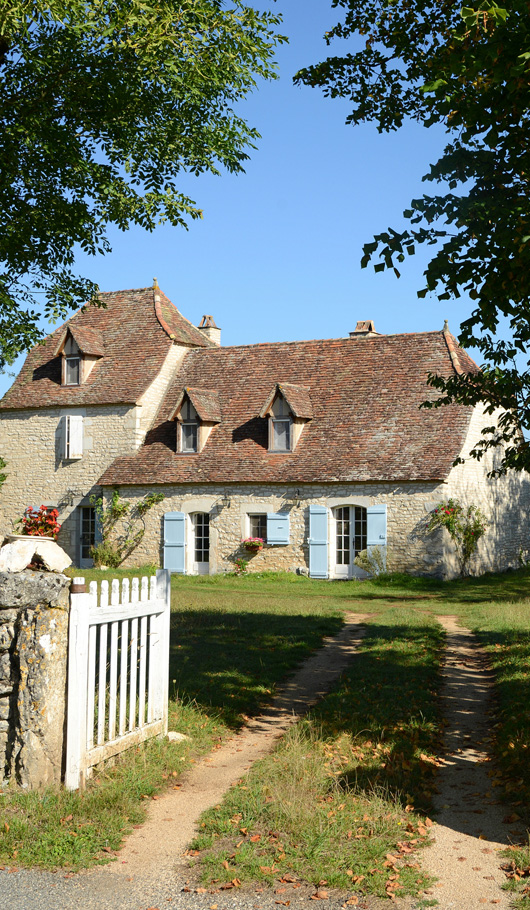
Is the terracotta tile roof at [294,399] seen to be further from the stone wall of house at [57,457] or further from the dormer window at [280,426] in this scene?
the stone wall of house at [57,457]

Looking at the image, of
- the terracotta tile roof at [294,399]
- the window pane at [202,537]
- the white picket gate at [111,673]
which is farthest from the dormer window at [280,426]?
the white picket gate at [111,673]

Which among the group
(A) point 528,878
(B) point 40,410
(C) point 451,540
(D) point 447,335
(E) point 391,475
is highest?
(D) point 447,335

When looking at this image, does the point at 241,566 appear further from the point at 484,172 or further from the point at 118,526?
the point at 484,172

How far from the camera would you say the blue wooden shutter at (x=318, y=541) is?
21875 millimetres

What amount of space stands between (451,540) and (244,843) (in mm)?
17117

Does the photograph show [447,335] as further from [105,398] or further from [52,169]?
[52,169]

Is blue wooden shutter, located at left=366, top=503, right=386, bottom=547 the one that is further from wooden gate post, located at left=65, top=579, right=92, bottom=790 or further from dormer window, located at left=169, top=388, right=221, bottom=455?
wooden gate post, located at left=65, top=579, right=92, bottom=790

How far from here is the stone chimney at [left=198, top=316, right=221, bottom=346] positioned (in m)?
29.9

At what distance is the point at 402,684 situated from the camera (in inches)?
335

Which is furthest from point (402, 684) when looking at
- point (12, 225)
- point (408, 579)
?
point (408, 579)

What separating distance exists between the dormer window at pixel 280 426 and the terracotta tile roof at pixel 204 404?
203 cm

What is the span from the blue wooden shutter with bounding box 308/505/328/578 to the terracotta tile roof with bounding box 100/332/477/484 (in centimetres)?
90

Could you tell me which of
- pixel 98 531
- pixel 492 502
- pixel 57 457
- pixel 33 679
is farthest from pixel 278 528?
pixel 33 679

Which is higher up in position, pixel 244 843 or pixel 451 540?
pixel 451 540
